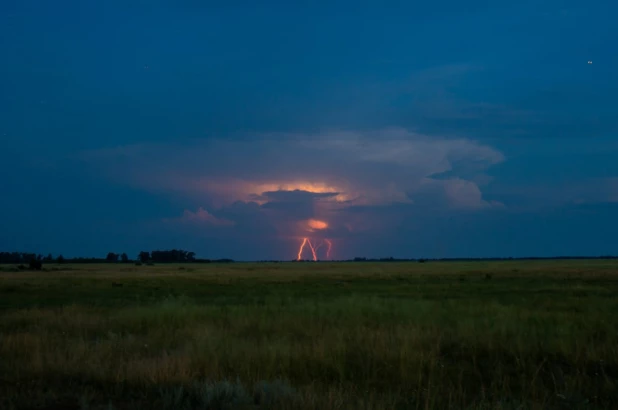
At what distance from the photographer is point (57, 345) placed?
12.0 m

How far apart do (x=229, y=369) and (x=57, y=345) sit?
4.55 metres

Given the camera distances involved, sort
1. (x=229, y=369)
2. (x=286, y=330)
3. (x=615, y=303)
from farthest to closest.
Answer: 1. (x=615, y=303)
2. (x=286, y=330)
3. (x=229, y=369)

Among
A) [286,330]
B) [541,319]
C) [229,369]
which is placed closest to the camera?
[229,369]

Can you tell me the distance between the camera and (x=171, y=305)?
20641 mm

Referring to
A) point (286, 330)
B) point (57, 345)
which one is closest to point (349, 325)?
point (286, 330)

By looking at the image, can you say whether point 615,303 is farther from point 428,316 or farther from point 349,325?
point 349,325

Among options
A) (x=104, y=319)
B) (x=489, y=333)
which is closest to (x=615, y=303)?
(x=489, y=333)

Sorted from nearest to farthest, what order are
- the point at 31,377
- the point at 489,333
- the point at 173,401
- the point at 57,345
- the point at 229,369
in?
the point at 173,401 < the point at 31,377 < the point at 229,369 < the point at 57,345 < the point at 489,333

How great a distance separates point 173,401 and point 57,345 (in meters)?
5.83

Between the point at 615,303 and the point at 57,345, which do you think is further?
the point at 615,303

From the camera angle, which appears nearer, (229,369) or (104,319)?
(229,369)

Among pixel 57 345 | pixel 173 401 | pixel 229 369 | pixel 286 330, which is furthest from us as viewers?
pixel 286 330

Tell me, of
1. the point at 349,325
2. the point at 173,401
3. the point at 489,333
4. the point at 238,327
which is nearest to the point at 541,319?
the point at 489,333

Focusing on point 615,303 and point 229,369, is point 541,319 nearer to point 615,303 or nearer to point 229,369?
point 615,303
